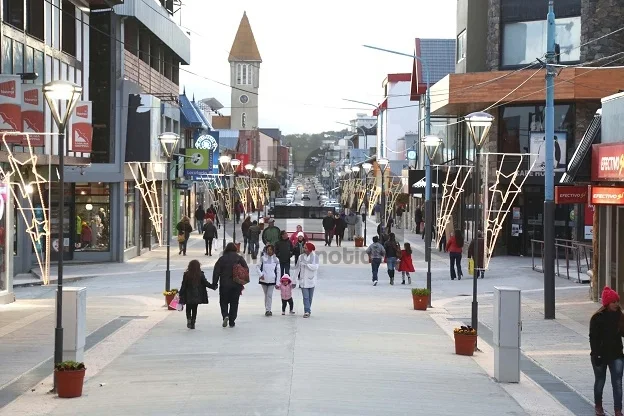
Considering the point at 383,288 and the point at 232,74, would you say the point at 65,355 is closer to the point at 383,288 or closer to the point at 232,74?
the point at 383,288

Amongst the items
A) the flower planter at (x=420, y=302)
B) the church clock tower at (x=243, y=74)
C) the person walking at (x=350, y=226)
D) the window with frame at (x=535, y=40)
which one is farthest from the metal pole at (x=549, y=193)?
the church clock tower at (x=243, y=74)

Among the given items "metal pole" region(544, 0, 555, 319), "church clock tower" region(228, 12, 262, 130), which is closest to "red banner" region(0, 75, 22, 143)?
"metal pole" region(544, 0, 555, 319)

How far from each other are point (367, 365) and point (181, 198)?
48.4 metres

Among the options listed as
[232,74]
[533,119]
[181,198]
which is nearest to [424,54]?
[181,198]

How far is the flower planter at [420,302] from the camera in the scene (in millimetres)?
25453

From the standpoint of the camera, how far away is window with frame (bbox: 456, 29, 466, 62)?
160 ft

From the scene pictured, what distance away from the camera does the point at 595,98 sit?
Result: 1587 inches

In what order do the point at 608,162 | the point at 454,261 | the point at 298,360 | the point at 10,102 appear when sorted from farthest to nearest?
the point at 454,261
the point at 10,102
the point at 608,162
the point at 298,360

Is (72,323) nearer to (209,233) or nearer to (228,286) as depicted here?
(228,286)

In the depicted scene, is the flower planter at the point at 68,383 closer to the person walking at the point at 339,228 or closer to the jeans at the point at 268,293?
the jeans at the point at 268,293

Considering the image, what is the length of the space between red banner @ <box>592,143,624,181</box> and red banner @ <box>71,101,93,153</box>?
15739 millimetres

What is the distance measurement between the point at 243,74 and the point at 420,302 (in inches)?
5369

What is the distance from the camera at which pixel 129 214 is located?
144 ft

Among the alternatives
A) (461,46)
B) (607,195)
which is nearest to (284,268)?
(607,195)
